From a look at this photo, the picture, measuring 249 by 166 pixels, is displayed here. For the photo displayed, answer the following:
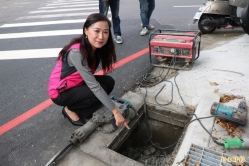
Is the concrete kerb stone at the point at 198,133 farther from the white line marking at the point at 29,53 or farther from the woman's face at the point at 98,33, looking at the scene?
the white line marking at the point at 29,53

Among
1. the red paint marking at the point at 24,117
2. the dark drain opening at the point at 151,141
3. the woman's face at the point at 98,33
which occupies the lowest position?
the dark drain opening at the point at 151,141

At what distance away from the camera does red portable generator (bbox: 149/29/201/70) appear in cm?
307

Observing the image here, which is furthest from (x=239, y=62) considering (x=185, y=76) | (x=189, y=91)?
(x=189, y=91)

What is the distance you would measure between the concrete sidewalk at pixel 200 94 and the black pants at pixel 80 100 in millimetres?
337

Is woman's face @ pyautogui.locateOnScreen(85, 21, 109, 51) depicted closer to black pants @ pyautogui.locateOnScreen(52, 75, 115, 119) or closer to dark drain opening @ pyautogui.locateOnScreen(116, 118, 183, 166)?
black pants @ pyautogui.locateOnScreen(52, 75, 115, 119)

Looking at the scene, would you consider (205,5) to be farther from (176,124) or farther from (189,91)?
(176,124)

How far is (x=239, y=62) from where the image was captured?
132 inches


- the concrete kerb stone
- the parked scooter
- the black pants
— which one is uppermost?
the parked scooter

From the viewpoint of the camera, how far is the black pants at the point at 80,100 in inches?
91.3

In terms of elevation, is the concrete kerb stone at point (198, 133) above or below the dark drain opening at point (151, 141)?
above

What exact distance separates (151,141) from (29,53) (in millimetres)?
3456

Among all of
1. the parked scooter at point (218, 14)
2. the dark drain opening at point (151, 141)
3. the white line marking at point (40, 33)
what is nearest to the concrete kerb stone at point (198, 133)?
the dark drain opening at point (151, 141)

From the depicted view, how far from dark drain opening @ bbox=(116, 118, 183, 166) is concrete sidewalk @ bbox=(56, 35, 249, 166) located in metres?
0.28

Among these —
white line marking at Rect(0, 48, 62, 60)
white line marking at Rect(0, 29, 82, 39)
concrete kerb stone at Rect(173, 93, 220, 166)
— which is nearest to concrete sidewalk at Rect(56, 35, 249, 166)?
concrete kerb stone at Rect(173, 93, 220, 166)
